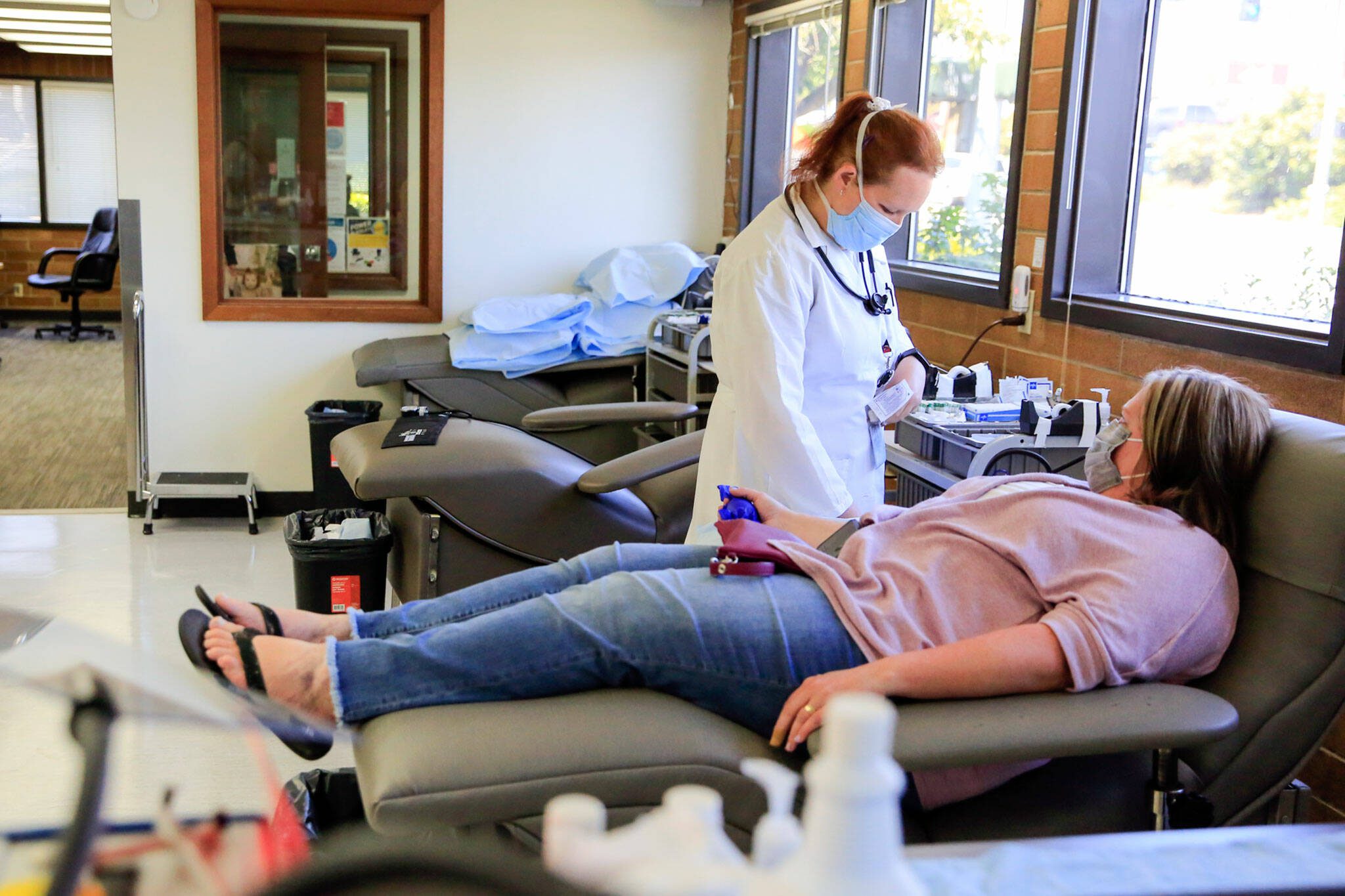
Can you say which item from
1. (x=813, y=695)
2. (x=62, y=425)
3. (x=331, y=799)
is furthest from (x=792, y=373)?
(x=62, y=425)

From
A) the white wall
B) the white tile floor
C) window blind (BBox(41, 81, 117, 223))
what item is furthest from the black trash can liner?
window blind (BBox(41, 81, 117, 223))

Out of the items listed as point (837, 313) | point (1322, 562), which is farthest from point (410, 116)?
point (1322, 562)

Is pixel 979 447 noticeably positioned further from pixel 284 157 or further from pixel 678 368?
pixel 284 157

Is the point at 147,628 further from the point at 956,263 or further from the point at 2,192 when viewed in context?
the point at 2,192

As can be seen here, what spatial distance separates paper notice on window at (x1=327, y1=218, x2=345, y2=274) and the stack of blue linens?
0.64 metres

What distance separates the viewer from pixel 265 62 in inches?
190

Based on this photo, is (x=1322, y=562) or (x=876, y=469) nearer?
(x=1322, y=562)

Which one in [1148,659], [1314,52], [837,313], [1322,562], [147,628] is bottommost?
[147,628]

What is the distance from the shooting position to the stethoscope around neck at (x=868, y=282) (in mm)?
2436

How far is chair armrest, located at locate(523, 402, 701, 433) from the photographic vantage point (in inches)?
120

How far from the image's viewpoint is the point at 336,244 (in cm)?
505

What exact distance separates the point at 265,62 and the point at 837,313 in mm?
3345

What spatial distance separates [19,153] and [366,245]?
7699 mm

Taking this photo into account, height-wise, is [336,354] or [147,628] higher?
[336,354]
